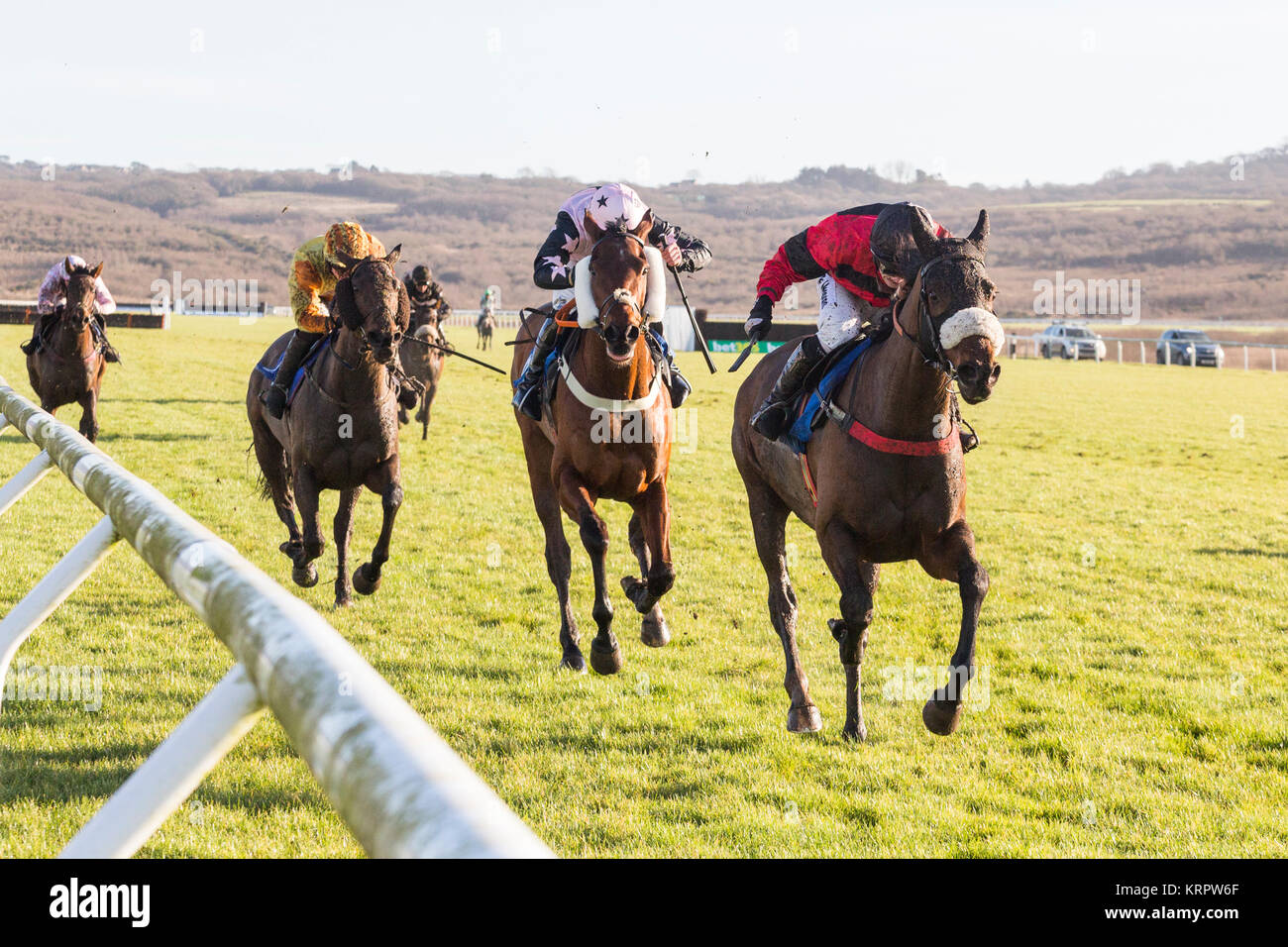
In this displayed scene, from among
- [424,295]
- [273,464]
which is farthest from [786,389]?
[424,295]

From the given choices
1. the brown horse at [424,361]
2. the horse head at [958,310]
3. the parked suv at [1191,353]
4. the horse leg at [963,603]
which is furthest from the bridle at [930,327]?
the parked suv at [1191,353]

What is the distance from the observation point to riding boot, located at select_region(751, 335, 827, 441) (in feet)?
19.6

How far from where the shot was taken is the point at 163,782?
1.51 m

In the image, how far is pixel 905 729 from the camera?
5805 mm

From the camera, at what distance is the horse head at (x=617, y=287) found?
5.81 metres

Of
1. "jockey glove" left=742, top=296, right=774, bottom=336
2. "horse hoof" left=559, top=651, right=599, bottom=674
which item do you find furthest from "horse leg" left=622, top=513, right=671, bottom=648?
"jockey glove" left=742, top=296, right=774, bottom=336

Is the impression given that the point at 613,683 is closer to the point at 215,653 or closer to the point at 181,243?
the point at 215,653

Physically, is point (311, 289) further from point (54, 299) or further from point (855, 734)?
point (54, 299)

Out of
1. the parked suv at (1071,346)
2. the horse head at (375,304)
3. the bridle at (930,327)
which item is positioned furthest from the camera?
the parked suv at (1071,346)

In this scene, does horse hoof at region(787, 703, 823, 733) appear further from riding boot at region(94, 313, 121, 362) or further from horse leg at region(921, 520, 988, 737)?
riding boot at region(94, 313, 121, 362)

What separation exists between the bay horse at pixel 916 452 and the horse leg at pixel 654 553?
1.16 m

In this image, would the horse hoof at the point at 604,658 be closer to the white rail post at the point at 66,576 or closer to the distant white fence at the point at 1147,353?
the white rail post at the point at 66,576
